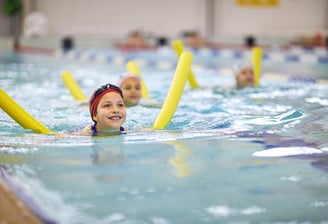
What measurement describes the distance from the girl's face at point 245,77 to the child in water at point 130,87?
1.93m

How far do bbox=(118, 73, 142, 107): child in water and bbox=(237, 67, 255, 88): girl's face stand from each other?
6.34ft


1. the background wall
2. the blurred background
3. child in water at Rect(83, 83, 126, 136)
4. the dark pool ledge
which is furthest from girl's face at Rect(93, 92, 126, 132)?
the background wall

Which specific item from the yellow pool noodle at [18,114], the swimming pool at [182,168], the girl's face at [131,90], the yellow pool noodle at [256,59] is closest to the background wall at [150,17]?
the yellow pool noodle at [256,59]

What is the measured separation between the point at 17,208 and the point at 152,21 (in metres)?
16.9

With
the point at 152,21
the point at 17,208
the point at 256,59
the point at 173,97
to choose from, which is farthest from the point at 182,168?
the point at 152,21

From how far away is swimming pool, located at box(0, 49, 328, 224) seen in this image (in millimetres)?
2641

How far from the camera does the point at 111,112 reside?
13.8 feet

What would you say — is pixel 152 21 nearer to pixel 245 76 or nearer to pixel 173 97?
pixel 245 76

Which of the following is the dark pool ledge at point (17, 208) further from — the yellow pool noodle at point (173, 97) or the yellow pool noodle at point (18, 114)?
the yellow pool noodle at point (173, 97)

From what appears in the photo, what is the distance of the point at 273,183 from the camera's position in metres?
3.05

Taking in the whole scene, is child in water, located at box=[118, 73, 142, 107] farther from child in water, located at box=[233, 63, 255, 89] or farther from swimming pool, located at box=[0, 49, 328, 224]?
child in water, located at box=[233, 63, 255, 89]

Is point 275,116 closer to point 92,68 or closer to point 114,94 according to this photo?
point 114,94

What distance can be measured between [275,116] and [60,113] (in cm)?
202

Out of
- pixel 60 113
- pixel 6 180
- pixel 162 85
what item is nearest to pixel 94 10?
pixel 162 85
